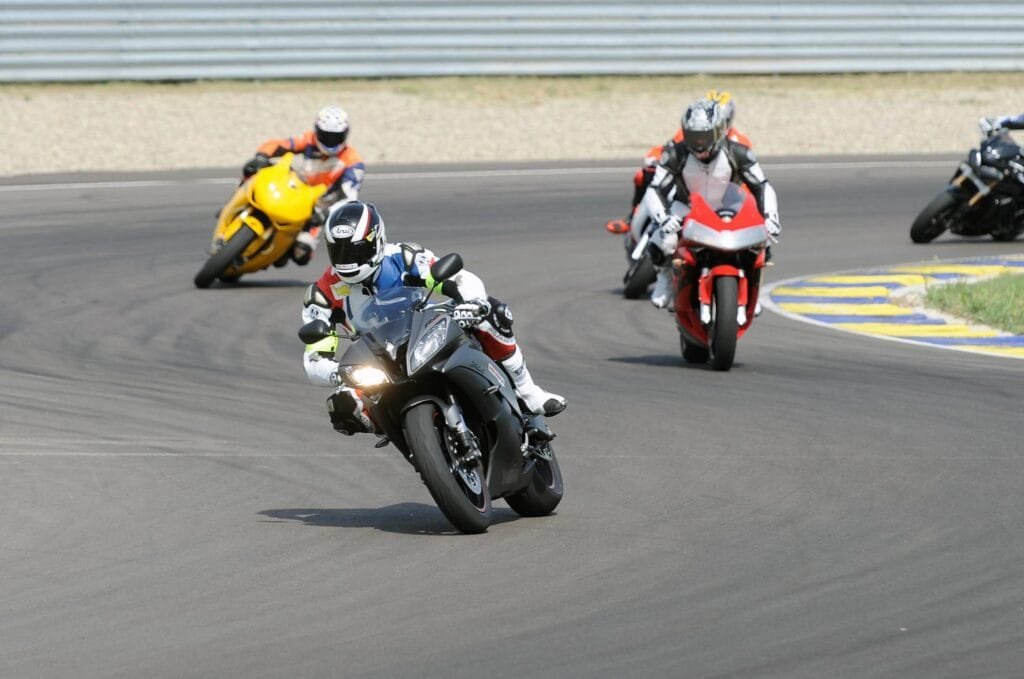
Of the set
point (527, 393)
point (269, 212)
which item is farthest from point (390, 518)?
point (269, 212)

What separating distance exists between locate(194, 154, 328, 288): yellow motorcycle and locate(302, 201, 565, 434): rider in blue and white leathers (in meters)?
8.71

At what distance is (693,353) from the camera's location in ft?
43.9

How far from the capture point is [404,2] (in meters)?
28.0

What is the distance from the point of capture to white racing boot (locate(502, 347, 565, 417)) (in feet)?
27.8

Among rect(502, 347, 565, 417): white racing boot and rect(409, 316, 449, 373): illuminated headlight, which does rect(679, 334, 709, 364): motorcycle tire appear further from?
rect(409, 316, 449, 373): illuminated headlight

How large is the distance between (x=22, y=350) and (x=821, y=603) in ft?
27.5

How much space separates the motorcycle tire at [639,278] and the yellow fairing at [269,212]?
285cm

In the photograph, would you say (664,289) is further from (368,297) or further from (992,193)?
(992,193)

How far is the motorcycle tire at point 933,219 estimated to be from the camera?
Answer: 1981 cm

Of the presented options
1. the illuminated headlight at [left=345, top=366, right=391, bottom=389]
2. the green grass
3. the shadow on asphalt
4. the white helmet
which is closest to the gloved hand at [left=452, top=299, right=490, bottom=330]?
the illuminated headlight at [left=345, top=366, right=391, bottom=389]

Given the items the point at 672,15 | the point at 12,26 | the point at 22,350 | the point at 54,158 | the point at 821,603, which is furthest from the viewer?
the point at 672,15

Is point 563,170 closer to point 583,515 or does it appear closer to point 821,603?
point 583,515

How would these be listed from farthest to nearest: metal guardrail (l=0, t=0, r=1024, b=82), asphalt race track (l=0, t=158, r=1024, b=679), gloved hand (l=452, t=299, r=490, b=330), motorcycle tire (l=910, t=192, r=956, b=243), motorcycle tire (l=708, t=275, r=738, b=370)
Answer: metal guardrail (l=0, t=0, r=1024, b=82), motorcycle tire (l=910, t=192, r=956, b=243), motorcycle tire (l=708, t=275, r=738, b=370), gloved hand (l=452, t=299, r=490, b=330), asphalt race track (l=0, t=158, r=1024, b=679)

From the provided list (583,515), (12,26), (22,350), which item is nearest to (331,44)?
(12,26)
